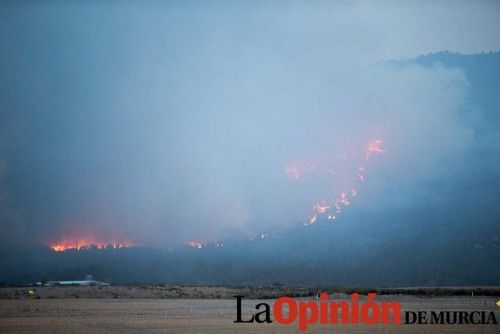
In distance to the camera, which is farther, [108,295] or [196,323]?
[108,295]

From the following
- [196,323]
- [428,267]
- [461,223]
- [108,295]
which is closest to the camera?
[196,323]

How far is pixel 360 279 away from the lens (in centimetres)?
18638

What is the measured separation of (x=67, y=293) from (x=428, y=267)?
335ft

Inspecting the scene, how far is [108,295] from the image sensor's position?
107375mm

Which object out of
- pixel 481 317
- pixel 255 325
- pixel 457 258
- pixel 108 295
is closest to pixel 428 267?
pixel 457 258

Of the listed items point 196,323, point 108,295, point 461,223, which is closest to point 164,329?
point 196,323

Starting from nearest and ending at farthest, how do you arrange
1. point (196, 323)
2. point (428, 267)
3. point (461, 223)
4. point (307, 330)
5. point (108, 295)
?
point (307, 330)
point (196, 323)
point (108, 295)
point (428, 267)
point (461, 223)

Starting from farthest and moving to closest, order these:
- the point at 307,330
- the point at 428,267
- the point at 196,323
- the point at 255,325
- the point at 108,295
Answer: the point at 428,267
the point at 108,295
the point at 196,323
the point at 255,325
the point at 307,330

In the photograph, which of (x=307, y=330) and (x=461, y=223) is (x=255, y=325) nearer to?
(x=307, y=330)

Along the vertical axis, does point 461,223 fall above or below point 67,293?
above

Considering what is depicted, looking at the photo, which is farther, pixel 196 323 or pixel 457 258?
pixel 457 258

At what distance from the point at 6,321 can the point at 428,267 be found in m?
140

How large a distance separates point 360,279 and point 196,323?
13827 centimetres

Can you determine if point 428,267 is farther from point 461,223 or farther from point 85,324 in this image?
point 85,324
